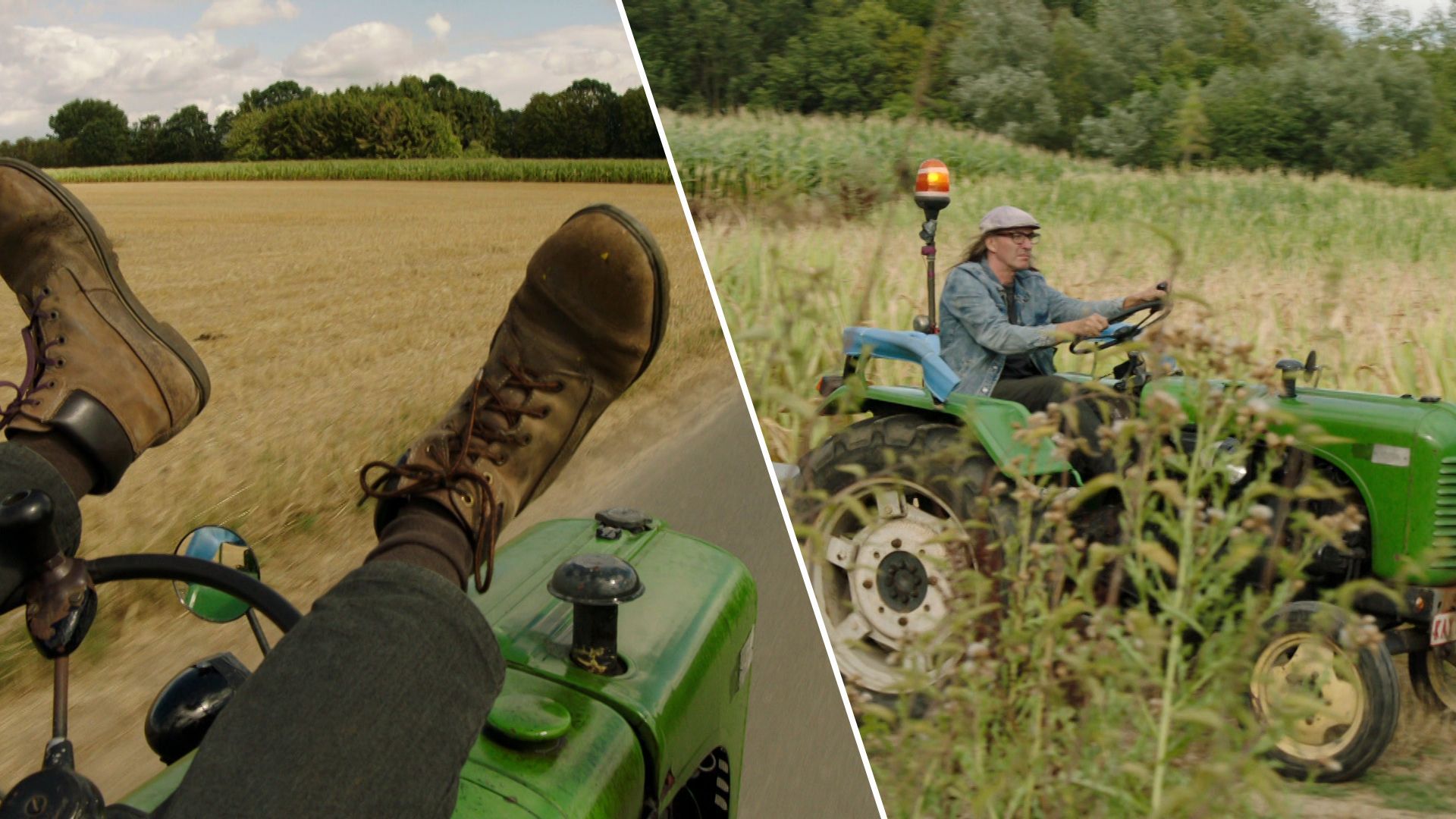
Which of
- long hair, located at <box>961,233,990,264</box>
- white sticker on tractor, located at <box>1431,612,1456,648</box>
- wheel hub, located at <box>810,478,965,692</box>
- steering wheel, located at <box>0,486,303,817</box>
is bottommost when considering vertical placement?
white sticker on tractor, located at <box>1431,612,1456,648</box>

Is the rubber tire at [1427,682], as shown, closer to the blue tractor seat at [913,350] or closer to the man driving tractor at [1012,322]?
→ the man driving tractor at [1012,322]

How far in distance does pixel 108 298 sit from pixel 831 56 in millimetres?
1695

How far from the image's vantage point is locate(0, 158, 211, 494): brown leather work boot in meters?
1.84

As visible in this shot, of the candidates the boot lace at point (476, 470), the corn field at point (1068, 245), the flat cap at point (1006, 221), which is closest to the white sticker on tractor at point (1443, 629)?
the corn field at point (1068, 245)

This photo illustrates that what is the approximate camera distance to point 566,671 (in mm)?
1562

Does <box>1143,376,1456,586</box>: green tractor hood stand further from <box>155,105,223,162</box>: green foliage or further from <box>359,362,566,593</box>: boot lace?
<box>155,105,223,162</box>: green foliage

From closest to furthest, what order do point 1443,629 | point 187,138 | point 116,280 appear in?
point 116,280, point 1443,629, point 187,138

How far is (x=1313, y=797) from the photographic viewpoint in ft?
8.10

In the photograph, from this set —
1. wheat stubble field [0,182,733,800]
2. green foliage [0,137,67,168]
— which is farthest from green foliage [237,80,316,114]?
wheat stubble field [0,182,733,800]

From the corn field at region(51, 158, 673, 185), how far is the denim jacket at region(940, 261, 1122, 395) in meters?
23.6

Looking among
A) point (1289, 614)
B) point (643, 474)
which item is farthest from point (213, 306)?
point (1289, 614)

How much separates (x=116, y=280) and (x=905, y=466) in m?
1.47

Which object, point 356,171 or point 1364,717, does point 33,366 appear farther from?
point 356,171

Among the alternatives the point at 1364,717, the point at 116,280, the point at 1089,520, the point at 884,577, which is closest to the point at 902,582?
the point at 884,577
